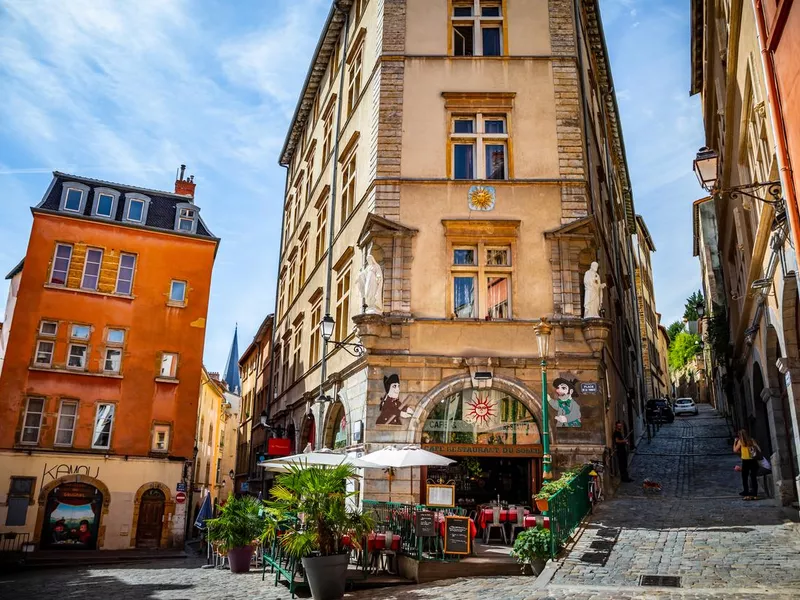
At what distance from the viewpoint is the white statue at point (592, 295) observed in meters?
17.5

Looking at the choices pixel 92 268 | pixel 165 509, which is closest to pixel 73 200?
pixel 92 268

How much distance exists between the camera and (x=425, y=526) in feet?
41.2

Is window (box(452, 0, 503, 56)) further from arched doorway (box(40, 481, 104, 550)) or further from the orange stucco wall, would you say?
arched doorway (box(40, 481, 104, 550))

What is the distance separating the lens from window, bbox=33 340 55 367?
27859mm

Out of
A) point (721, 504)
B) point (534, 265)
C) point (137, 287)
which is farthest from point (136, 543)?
point (721, 504)

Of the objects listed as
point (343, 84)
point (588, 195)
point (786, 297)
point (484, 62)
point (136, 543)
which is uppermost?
point (343, 84)

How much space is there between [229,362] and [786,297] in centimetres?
7480

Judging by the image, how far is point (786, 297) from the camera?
13219 mm

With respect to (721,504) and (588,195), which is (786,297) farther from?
(588,195)

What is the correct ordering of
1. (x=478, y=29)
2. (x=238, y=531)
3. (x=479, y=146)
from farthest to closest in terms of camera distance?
(x=478, y=29), (x=479, y=146), (x=238, y=531)

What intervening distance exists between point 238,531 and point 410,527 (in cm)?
488

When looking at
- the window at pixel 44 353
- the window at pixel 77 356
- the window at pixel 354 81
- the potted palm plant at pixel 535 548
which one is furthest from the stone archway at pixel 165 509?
A: the potted palm plant at pixel 535 548

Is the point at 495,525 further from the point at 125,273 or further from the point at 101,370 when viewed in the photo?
the point at 125,273

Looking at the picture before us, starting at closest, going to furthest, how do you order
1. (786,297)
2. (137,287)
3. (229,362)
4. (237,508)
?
(786,297) < (237,508) < (137,287) < (229,362)
